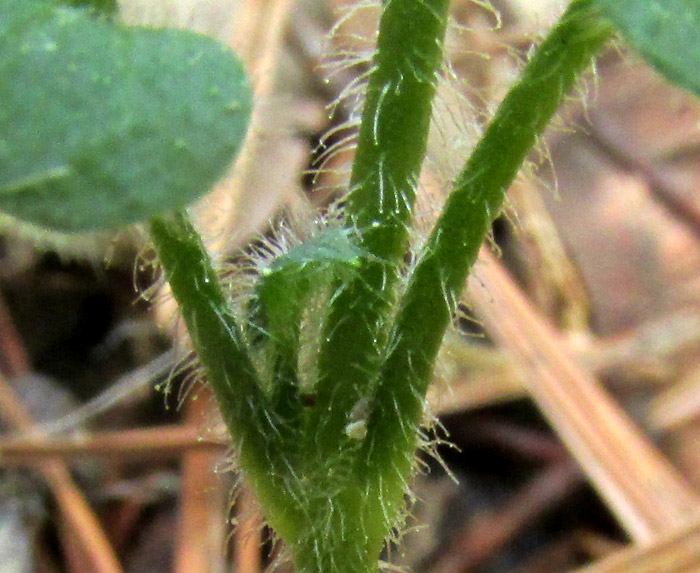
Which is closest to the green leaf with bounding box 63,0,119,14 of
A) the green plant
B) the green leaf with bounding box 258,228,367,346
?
the green plant

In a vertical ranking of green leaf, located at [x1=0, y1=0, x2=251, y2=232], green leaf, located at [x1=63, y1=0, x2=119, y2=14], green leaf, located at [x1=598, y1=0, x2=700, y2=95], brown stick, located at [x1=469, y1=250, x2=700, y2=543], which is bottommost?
brown stick, located at [x1=469, y1=250, x2=700, y2=543]

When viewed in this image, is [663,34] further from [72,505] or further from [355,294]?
[72,505]

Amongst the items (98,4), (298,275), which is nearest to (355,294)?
(298,275)

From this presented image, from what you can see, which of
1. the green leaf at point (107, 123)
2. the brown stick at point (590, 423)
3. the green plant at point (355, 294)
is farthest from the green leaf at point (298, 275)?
the brown stick at point (590, 423)

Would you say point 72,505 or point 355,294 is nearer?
point 355,294

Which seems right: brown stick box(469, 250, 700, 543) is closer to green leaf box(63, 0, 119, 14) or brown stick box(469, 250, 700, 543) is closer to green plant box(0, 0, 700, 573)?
green plant box(0, 0, 700, 573)

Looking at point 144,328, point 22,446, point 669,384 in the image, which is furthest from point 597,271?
point 22,446
